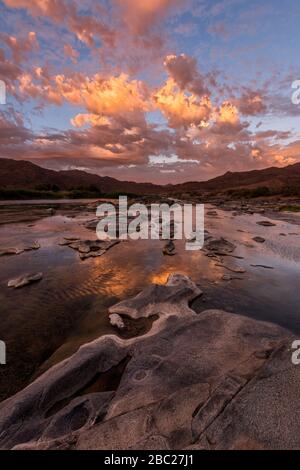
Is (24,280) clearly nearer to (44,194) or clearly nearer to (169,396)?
(169,396)

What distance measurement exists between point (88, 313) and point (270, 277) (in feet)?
28.3

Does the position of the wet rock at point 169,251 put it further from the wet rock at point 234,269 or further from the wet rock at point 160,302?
the wet rock at point 160,302

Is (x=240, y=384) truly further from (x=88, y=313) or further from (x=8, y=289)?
(x=8, y=289)

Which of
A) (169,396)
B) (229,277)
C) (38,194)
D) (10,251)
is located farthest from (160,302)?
(38,194)

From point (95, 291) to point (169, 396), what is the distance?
21.4 ft

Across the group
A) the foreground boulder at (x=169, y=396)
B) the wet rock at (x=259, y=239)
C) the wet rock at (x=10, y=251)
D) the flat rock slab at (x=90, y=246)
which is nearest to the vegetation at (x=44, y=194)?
the wet rock at (x=10, y=251)

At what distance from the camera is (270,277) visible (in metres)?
11.5

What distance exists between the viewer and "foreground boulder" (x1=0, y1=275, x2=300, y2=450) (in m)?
3.37

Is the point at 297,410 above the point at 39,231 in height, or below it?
below

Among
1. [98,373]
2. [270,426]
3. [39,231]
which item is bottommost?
[98,373]

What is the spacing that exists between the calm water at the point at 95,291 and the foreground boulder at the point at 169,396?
3.48ft

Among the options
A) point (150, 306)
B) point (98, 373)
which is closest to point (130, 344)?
point (98, 373)

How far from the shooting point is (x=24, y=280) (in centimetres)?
1058

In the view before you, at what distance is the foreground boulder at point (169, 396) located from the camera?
133 inches
